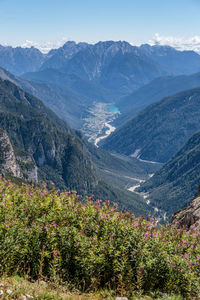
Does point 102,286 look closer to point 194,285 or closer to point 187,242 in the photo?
point 194,285

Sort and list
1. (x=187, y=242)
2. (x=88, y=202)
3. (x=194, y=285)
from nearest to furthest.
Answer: (x=194, y=285) → (x=187, y=242) → (x=88, y=202)

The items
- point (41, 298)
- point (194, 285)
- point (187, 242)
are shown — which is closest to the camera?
point (41, 298)

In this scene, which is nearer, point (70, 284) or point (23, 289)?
point (23, 289)

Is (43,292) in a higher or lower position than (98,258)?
lower

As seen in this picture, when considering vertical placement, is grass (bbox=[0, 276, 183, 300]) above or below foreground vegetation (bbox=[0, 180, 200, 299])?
below

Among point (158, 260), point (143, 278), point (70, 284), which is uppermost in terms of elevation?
point (158, 260)

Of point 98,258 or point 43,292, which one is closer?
point 43,292

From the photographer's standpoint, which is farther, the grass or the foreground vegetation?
the foreground vegetation

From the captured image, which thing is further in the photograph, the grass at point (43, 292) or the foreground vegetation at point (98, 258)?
the foreground vegetation at point (98, 258)

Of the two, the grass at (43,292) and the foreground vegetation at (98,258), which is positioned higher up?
the foreground vegetation at (98,258)

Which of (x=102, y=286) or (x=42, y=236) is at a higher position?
(x=42, y=236)

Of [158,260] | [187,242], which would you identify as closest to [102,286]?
[158,260]
